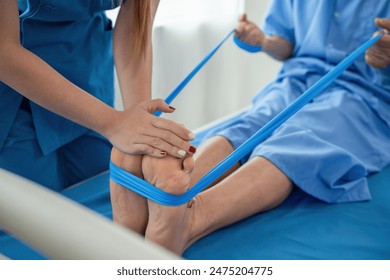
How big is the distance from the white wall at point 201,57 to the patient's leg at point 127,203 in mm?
1082

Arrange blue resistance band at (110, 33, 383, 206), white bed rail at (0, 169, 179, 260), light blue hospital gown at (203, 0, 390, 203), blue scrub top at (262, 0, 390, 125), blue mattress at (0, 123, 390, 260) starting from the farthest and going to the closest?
blue scrub top at (262, 0, 390, 125)
light blue hospital gown at (203, 0, 390, 203)
blue mattress at (0, 123, 390, 260)
blue resistance band at (110, 33, 383, 206)
white bed rail at (0, 169, 179, 260)

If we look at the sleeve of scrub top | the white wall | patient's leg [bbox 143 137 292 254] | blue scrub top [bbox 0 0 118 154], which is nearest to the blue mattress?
patient's leg [bbox 143 137 292 254]

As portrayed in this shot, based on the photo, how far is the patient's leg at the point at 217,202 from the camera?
0.88 metres

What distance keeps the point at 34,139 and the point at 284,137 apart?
536 mm

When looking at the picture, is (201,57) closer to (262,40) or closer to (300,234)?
(262,40)

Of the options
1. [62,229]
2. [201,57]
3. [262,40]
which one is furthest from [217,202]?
[201,57]

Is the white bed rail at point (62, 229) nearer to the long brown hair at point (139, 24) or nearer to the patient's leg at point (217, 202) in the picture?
the patient's leg at point (217, 202)

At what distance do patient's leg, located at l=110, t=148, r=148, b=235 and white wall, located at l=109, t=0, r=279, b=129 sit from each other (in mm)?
1082

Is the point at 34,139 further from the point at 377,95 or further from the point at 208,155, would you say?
the point at 377,95

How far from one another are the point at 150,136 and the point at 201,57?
50.1 inches

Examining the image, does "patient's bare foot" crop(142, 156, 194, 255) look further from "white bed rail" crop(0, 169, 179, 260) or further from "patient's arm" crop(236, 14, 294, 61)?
"patient's arm" crop(236, 14, 294, 61)

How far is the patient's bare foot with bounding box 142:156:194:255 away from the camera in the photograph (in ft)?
2.65

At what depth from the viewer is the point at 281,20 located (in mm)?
1525
